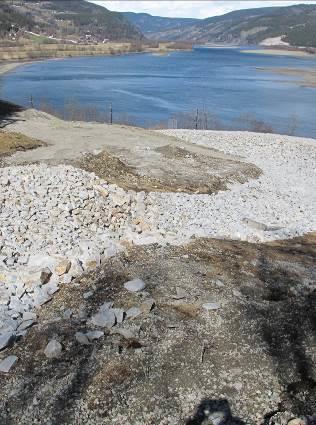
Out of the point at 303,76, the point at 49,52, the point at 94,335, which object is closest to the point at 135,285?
the point at 94,335

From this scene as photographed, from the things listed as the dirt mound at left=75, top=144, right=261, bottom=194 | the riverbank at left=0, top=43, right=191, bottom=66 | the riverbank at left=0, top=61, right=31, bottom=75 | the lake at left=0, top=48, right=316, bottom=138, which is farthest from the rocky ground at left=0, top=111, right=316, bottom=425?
the riverbank at left=0, top=43, right=191, bottom=66

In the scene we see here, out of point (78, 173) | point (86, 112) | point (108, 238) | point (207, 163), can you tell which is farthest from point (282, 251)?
point (86, 112)

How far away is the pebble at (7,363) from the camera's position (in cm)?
799

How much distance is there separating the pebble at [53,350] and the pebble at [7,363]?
538mm

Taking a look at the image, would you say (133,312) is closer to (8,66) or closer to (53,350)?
(53,350)

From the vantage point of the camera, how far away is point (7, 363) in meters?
8.11

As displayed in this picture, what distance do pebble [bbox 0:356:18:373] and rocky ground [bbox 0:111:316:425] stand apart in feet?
0.11

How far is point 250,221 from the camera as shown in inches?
585

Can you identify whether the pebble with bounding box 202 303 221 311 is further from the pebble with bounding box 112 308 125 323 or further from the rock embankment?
the rock embankment

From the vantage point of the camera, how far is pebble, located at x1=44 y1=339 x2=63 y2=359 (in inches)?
326

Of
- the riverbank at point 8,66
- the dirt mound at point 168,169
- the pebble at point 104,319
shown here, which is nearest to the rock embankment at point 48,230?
the pebble at point 104,319

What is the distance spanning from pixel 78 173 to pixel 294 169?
40.9 ft

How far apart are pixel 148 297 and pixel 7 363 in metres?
3.09

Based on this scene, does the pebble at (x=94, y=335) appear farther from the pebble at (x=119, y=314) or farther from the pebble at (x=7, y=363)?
the pebble at (x=7, y=363)
